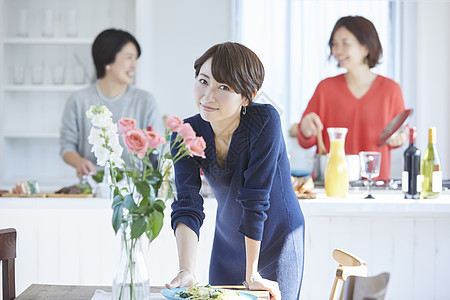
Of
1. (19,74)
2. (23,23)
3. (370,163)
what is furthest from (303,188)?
(23,23)

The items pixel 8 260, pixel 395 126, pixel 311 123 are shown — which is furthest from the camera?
pixel 311 123

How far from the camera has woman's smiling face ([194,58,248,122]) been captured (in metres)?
1.52

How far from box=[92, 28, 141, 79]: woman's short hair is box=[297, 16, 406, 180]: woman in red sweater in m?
1.24

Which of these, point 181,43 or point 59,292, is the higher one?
point 181,43

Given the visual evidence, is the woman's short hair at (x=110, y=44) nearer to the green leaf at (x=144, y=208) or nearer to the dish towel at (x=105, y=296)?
the dish towel at (x=105, y=296)

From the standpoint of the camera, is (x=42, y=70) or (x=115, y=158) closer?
(x=115, y=158)

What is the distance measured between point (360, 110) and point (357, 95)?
10cm

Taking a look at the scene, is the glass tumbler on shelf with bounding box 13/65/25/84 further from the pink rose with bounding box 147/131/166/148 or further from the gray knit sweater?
the pink rose with bounding box 147/131/166/148

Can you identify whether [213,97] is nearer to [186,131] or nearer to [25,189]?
[186,131]

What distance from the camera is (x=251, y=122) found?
1.64 meters

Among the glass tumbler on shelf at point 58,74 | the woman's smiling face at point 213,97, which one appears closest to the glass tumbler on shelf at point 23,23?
→ the glass tumbler on shelf at point 58,74

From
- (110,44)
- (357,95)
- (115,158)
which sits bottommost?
(115,158)

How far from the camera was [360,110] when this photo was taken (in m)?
3.48

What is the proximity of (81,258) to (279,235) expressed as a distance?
115 centimetres
